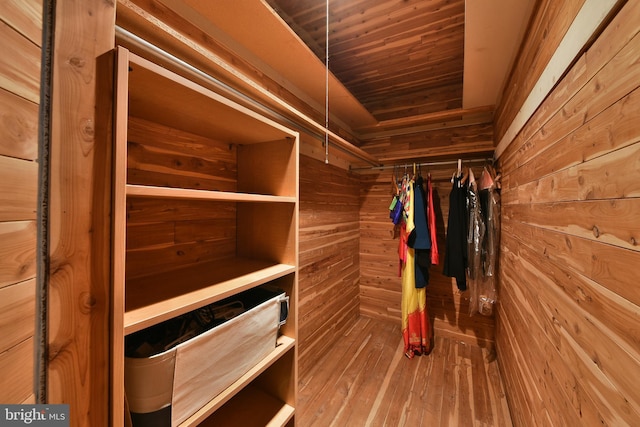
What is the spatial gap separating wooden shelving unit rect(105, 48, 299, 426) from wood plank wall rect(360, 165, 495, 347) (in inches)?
73.2

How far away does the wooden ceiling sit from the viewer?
4.78 feet

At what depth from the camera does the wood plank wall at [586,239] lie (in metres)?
0.51

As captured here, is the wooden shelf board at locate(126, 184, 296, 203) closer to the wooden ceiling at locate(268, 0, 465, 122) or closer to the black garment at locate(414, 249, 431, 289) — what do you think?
the wooden ceiling at locate(268, 0, 465, 122)

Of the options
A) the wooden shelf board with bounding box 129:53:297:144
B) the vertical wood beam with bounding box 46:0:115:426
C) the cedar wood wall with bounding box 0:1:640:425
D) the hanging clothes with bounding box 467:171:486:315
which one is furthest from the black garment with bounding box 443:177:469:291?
the vertical wood beam with bounding box 46:0:115:426

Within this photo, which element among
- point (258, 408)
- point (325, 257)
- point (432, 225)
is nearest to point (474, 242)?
point (432, 225)

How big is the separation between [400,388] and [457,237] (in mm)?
1312

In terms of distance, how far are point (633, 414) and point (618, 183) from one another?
1.63 ft

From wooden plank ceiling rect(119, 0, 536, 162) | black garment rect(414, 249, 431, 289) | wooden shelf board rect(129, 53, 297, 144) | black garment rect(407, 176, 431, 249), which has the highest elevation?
wooden plank ceiling rect(119, 0, 536, 162)

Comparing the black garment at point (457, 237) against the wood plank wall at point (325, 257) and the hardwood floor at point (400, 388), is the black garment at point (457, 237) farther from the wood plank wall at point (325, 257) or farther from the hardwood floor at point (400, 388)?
the wood plank wall at point (325, 257)

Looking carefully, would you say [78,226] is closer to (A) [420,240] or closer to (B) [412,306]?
(A) [420,240]

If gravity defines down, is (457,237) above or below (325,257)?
above

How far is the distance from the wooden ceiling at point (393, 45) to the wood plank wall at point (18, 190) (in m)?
1.41

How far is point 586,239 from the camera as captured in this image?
67cm

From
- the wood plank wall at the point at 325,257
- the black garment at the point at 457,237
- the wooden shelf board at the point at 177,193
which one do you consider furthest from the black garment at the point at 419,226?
the wooden shelf board at the point at 177,193
